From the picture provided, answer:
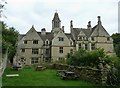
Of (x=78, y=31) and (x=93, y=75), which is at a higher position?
(x=78, y=31)

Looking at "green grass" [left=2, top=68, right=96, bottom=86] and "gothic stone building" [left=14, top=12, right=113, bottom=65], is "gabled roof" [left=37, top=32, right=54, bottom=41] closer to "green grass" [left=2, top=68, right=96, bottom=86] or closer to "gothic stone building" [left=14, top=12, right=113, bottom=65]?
"gothic stone building" [left=14, top=12, right=113, bottom=65]

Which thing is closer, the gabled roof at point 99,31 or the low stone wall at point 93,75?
the low stone wall at point 93,75

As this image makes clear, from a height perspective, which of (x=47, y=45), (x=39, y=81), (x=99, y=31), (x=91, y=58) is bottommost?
(x=39, y=81)

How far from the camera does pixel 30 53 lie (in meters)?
50.7

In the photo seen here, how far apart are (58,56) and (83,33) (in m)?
7.91

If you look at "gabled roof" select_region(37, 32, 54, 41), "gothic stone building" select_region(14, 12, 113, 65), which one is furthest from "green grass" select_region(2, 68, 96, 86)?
"gabled roof" select_region(37, 32, 54, 41)

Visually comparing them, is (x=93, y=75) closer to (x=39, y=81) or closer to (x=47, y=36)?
(x=39, y=81)

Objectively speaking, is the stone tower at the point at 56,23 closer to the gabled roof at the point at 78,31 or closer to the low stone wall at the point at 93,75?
the gabled roof at the point at 78,31

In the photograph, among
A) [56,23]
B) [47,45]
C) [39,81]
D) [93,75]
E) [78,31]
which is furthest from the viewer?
[56,23]

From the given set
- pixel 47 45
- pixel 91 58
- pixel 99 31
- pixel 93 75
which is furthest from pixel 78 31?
pixel 93 75

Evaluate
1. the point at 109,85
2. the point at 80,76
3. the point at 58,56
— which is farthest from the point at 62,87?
the point at 58,56

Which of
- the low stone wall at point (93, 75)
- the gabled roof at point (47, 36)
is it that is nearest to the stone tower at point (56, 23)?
the gabled roof at point (47, 36)

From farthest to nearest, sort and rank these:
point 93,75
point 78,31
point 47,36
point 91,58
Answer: point 47,36, point 78,31, point 91,58, point 93,75

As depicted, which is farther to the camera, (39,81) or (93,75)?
(39,81)
